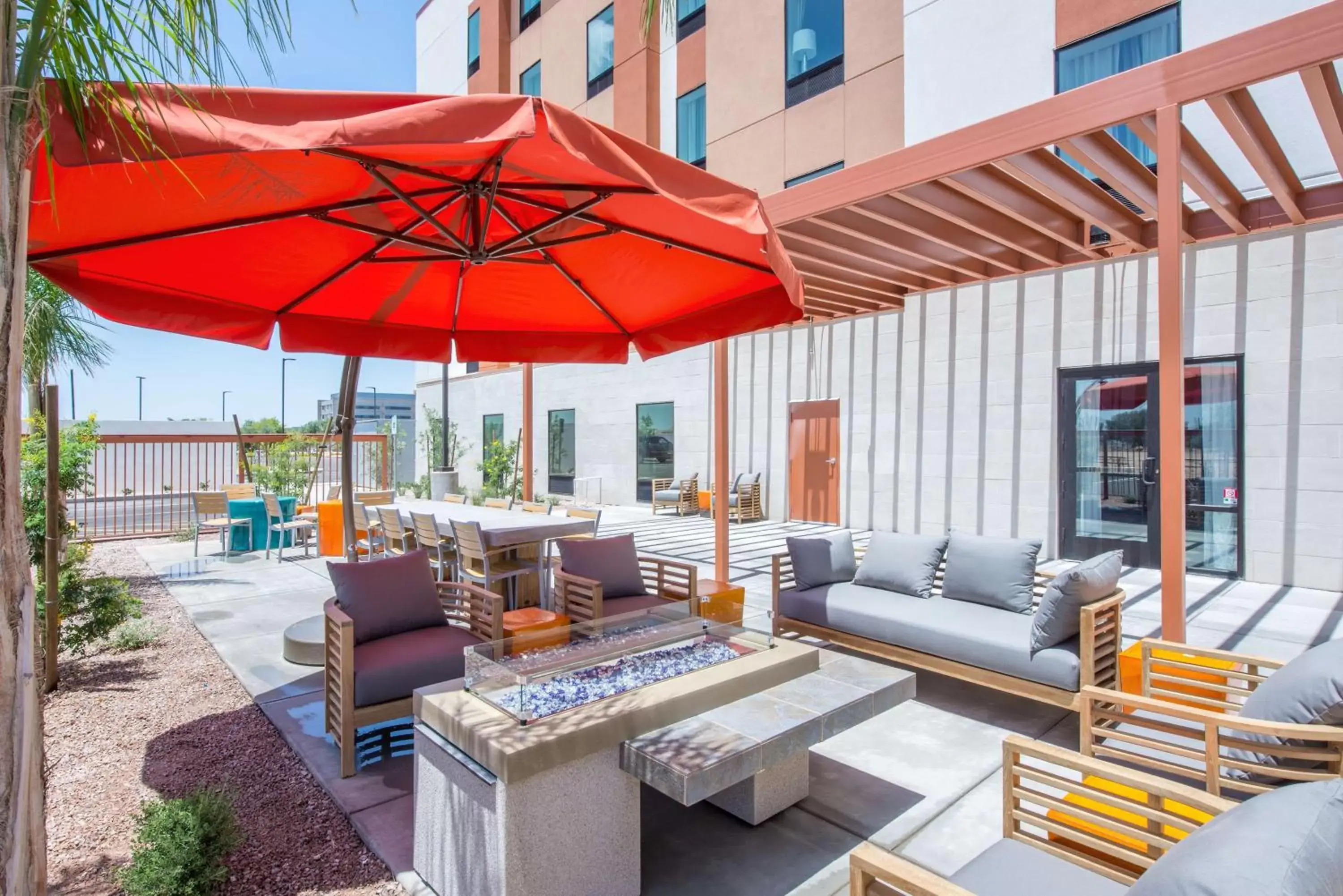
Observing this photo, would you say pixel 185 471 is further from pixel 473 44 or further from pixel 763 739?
pixel 763 739

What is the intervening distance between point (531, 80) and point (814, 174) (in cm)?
981

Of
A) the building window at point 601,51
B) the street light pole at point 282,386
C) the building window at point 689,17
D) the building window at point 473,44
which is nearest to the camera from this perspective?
the building window at point 689,17

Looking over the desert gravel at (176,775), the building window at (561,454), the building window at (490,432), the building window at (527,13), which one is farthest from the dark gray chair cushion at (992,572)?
the building window at (527,13)

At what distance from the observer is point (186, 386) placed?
45438 mm

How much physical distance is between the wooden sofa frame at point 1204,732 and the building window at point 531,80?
59.1 ft

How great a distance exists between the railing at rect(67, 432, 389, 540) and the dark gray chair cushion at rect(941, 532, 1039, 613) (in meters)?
8.38

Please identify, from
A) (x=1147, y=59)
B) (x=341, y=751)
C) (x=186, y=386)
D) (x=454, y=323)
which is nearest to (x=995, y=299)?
(x=1147, y=59)

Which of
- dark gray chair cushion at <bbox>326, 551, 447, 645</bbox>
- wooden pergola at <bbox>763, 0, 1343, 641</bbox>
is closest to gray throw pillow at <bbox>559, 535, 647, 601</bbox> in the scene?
dark gray chair cushion at <bbox>326, 551, 447, 645</bbox>

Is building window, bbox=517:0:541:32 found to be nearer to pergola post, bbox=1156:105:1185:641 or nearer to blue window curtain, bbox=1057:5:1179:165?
blue window curtain, bbox=1057:5:1179:165

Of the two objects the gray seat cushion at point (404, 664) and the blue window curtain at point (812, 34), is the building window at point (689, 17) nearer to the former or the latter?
the blue window curtain at point (812, 34)

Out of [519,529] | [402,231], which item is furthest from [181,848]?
[519,529]

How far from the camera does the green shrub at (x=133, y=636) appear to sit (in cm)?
492

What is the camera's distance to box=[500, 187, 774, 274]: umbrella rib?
3150mm

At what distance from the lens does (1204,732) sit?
2283 millimetres
